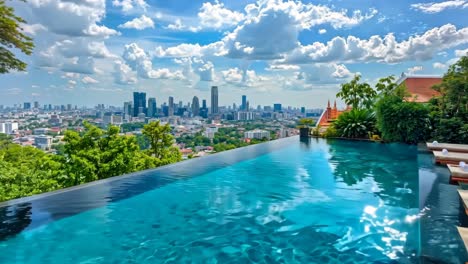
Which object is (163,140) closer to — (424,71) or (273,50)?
(273,50)

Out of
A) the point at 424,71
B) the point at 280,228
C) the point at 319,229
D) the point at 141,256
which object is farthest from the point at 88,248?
the point at 424,71

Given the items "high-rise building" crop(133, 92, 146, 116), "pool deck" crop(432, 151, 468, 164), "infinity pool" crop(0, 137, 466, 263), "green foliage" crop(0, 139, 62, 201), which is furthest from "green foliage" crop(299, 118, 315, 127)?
"high-rise building" crop(133, 92, 146, 116)

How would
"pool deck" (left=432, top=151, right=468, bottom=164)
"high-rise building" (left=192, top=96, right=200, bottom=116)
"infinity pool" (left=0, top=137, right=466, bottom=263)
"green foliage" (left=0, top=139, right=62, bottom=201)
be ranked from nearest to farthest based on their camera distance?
"infinity pool" (left=0, top=137, right=466, bottom=263) < "pool deck" (left=432, top=151, right=468, bottom=164) < "green foliage" (left=0, top=139, right=62, bottom=201) < "high-rise building" (left=192, top=96, right=200, bottom=116)

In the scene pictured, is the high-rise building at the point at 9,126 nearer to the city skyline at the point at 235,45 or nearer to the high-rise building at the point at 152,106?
the city skyline at the point at 235,45

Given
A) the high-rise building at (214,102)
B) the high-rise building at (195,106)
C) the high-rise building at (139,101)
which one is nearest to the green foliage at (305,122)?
the high-rise building at (139,101)

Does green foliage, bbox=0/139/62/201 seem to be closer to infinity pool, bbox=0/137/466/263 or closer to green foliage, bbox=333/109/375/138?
infinity pool, bbox=0/137/466/263
